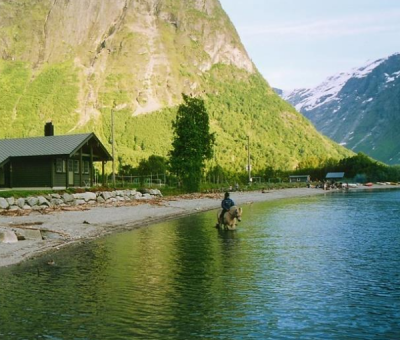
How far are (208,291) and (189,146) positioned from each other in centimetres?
5594

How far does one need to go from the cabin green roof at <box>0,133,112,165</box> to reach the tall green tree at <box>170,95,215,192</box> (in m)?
15.7

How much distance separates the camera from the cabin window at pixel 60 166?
55.4 meters

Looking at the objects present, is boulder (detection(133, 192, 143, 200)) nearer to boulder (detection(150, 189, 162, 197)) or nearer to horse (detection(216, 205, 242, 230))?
boulder (detection(150, 189, 162, 197))

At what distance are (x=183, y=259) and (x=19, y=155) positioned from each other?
3978 centimetres

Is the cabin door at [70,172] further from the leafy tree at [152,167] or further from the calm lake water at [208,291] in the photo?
the leafy tree at [152,167]

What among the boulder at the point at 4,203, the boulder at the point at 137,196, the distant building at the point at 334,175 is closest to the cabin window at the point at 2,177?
the boulder at the point at 137,196

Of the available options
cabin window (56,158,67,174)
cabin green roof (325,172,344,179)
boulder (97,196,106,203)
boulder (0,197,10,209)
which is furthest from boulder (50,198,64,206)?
cabin green roof (325,172,344,179)

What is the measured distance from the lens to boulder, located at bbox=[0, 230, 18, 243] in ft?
68.9

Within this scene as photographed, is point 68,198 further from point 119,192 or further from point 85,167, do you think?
point 85,167

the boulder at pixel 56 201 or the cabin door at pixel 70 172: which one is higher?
the cabin door at pixel 70 172

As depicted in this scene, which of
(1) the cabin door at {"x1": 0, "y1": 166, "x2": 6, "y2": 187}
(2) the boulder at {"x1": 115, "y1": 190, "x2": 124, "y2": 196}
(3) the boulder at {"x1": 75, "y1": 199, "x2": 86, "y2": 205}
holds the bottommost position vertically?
(3) the boulder at {"x1": 75, "y1": 199, "x2": 86, "y2": 205}

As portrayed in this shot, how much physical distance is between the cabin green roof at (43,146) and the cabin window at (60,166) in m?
1.84

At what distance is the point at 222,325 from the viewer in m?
11.0

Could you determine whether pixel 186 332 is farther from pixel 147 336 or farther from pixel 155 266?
pixel 155 266
